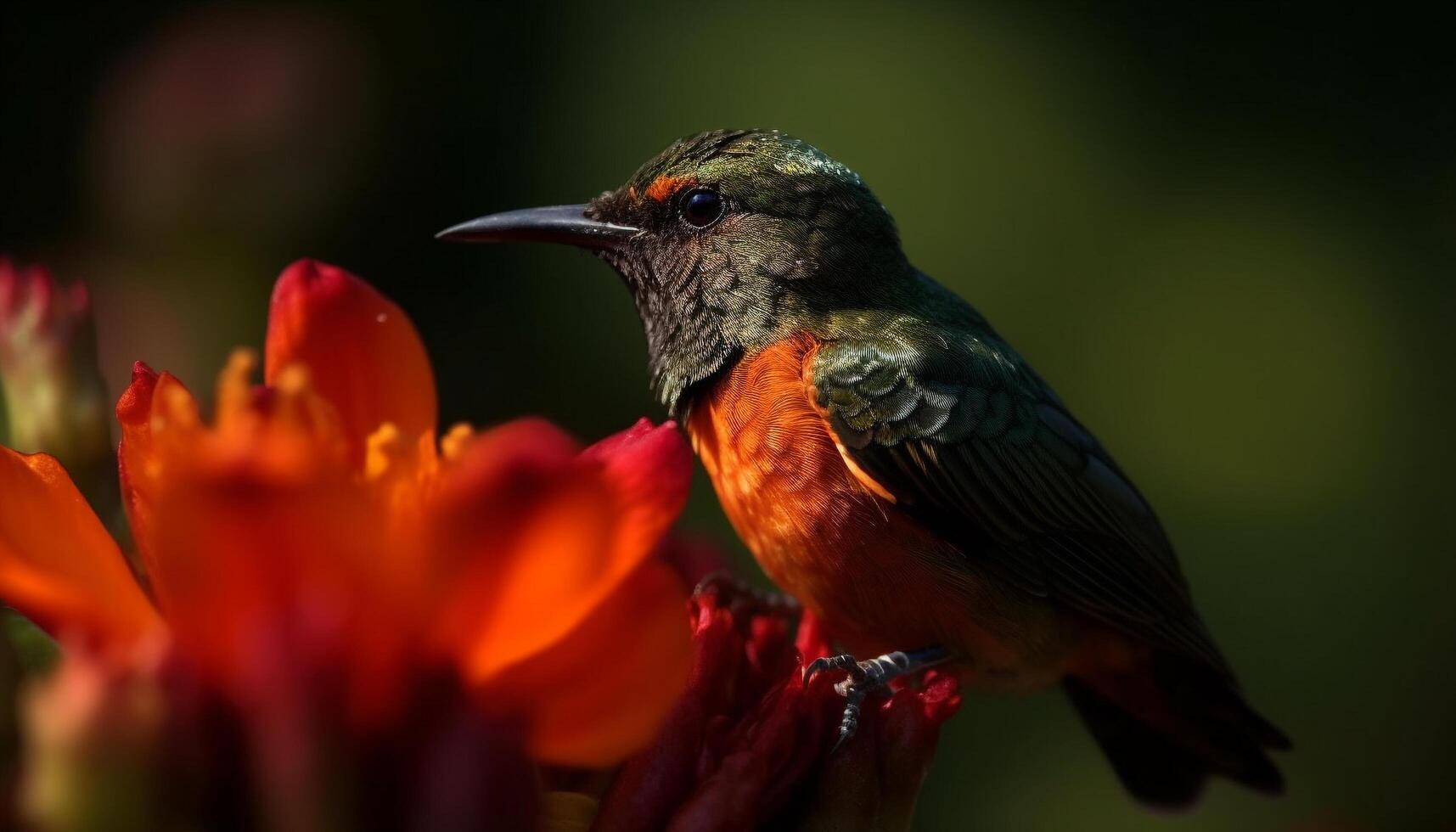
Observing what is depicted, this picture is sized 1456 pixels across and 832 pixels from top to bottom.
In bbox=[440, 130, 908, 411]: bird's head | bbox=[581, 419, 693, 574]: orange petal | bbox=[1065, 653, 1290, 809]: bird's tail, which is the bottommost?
bbox=[1065, 653, 1290, 809]: bird's tail

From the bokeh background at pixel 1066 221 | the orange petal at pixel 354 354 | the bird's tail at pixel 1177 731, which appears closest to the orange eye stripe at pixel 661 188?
the bird's tail at pixel 1177 731

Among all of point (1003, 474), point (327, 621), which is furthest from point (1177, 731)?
point (327, 621)

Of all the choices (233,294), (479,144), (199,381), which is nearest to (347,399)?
(199,381)

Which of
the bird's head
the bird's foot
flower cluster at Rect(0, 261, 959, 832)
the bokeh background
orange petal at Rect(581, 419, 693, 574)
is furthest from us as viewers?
the bokeh background

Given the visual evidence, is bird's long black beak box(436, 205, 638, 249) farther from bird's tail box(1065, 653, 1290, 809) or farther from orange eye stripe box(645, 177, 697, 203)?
bird's tail box(1065, 653, 1290, 809)

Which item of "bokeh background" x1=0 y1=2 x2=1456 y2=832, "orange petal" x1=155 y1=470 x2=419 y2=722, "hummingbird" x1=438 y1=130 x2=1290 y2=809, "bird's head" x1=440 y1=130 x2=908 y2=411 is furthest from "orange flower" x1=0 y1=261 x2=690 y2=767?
"bokeh background" x1=0 y1=2 x2=1456 y2=832

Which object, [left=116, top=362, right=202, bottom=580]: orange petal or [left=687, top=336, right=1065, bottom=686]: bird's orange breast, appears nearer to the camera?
[left=116, top=362, right=202, bottom=580]: orange petal

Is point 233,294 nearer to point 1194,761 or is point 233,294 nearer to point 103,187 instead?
point 103,187
